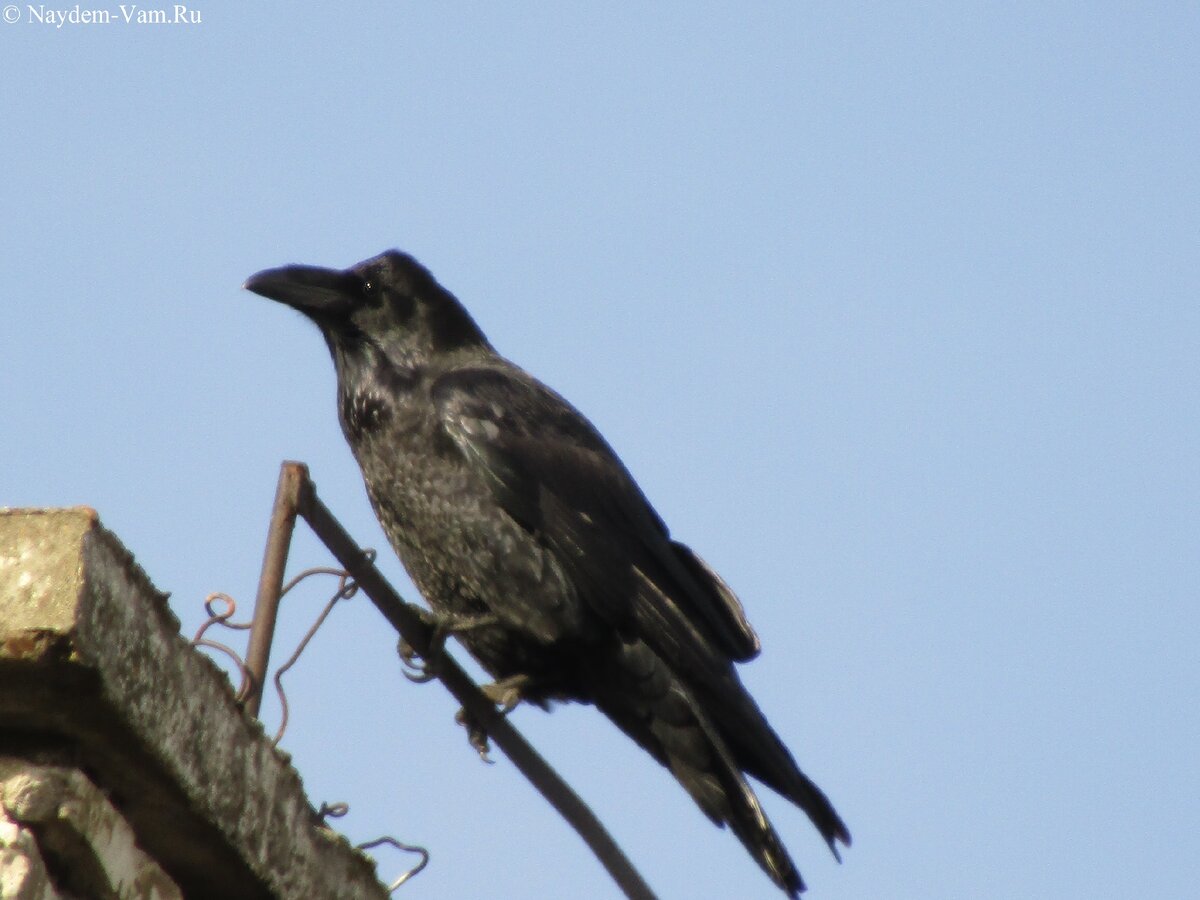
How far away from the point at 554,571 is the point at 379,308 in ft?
4.63

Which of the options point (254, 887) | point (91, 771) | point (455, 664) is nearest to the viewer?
point (91, 771)

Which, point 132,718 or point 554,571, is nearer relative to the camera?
point 132,718

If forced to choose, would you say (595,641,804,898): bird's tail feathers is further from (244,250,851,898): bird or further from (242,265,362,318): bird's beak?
(242,265,362,318): bird's beak

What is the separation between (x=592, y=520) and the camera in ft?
21.3

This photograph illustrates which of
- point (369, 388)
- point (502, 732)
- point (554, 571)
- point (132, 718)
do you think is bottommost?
point (132, 718)

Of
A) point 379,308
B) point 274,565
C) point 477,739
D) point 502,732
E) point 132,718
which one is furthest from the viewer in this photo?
point 379,308

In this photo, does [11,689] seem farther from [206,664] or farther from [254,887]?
[254,887]

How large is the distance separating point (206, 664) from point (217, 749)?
142 mm

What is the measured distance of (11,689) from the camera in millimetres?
2658

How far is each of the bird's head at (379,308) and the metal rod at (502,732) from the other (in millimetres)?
2591

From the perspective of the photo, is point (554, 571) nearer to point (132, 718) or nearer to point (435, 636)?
point (435, 636)

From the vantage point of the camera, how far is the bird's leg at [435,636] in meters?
4.38

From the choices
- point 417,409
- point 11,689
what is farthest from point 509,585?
point 11,689

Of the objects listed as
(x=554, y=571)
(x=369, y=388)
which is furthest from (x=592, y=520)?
(x=369, y=388)
